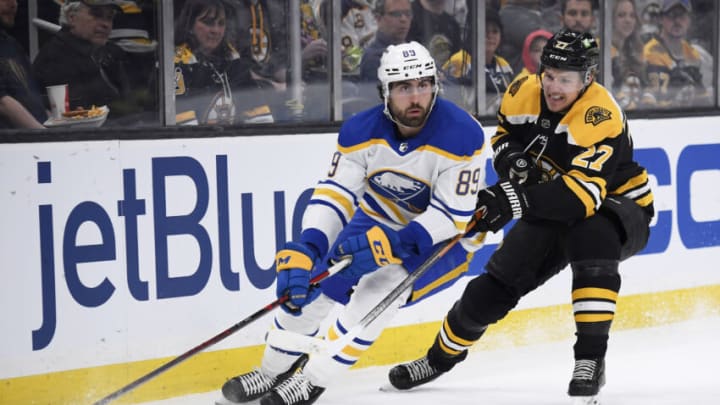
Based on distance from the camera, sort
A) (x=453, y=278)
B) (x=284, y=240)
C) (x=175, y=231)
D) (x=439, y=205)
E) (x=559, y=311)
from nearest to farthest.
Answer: (x=439, y=205), (x=453, y=278), (x=175, y=231), (x=284, y=240), (x=559, y=311)

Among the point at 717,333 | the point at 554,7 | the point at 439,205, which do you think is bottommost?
the point at 717,333

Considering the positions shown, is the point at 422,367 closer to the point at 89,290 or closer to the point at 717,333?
the point at 89,290

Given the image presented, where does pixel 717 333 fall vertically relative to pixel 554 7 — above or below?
below

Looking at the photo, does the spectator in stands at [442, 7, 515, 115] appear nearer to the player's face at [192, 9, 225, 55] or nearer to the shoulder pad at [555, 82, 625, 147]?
the player's face at [192, 9, 225, 55]

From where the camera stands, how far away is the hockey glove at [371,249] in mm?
3428

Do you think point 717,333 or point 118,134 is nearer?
point 118,134

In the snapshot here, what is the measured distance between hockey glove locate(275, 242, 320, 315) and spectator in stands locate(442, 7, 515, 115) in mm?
1777

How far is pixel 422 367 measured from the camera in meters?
4.04

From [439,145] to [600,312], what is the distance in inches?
26.0

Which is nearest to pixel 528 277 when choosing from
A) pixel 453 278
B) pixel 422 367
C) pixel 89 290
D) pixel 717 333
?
pixel 453 278

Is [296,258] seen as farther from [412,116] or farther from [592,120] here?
[592,120]

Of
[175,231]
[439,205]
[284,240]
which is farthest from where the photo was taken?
[284,240]

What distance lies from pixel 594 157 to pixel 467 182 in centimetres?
37

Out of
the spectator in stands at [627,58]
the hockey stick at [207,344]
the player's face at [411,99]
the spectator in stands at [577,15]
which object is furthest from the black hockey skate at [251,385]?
the spectator in stands at [627,58]
